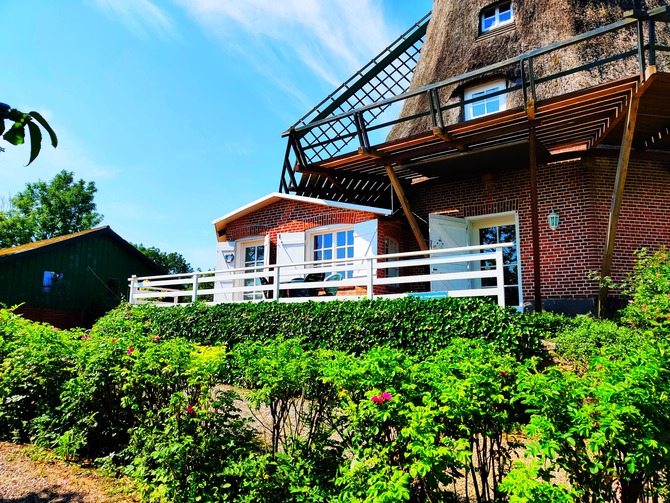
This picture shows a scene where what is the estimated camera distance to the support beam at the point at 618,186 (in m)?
7.81

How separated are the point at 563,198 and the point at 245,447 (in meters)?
9.25

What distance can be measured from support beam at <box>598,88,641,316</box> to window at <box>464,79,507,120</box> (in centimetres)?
357

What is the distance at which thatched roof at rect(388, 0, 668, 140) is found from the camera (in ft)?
36.6

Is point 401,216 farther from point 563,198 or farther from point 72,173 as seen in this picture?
point 72,173

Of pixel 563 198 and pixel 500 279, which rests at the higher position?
pixel 563 198

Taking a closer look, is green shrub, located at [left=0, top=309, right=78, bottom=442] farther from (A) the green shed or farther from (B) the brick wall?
(A) the green shed

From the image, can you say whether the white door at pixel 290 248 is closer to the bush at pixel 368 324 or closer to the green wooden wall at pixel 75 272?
the bush at pixel 368 324

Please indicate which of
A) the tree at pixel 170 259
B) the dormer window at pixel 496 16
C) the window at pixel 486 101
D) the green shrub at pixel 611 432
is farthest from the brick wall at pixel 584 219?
the tree at pixel 170 259

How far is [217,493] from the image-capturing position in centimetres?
344

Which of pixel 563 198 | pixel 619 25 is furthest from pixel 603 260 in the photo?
pixel 619 25

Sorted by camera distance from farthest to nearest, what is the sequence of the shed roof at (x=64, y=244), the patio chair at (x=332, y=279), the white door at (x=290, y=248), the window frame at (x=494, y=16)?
the shed roof at (x=64, y=244) → the window frame at (x=494, y=16) → the white door at (x=290, y=248) → the patio chair at (x=332, y=279)

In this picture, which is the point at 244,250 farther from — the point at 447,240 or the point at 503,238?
the point at 503,238

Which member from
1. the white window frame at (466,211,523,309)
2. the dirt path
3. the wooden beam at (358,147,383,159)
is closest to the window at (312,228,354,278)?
the wooden beam at (358,147,383,159)

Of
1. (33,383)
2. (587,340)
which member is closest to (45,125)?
(33,383)
